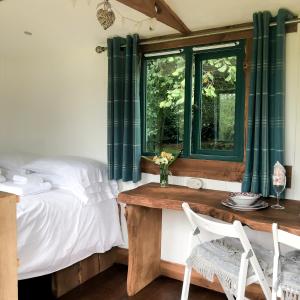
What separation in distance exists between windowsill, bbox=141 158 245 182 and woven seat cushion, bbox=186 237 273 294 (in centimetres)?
57

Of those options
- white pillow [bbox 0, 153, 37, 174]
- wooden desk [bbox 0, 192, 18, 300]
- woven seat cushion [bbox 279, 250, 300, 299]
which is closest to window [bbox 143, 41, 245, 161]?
woven seat cushion [bbox 279, 250, 300, 299]

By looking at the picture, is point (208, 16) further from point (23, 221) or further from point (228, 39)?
point (23, 221)

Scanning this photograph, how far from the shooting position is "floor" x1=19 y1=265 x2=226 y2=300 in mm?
2684

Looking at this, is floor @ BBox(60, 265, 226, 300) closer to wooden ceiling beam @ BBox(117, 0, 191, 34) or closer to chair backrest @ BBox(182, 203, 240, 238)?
chair backrest @ BBox(182, 203, 240, 238)

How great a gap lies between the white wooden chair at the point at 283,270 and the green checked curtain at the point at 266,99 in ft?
2.11

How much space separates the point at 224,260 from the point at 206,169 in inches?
35.4

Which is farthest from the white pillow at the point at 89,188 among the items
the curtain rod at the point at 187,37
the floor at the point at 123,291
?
the curtain rod at the point at 187,37

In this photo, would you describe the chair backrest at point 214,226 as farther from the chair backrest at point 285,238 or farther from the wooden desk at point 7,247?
the wooden desk at point 7,247

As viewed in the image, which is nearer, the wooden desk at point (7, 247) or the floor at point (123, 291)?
the wooden desk at point (7, 247)

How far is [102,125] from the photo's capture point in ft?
10.8

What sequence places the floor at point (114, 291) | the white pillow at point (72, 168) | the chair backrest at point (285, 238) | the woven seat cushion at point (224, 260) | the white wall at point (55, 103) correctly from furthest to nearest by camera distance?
the white wall at point (55, 103) → the white pillow at point (72, 168) → the floor at point (114, 291) → the woven seat cushion at point (224, 260) → the chair backrest at point (285, 238)

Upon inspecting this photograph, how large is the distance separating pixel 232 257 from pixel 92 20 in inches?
79.3

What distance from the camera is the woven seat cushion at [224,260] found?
200cm

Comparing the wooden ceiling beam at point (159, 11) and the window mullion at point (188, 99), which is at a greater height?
the wooden ceiling beam at point (159, 11)
